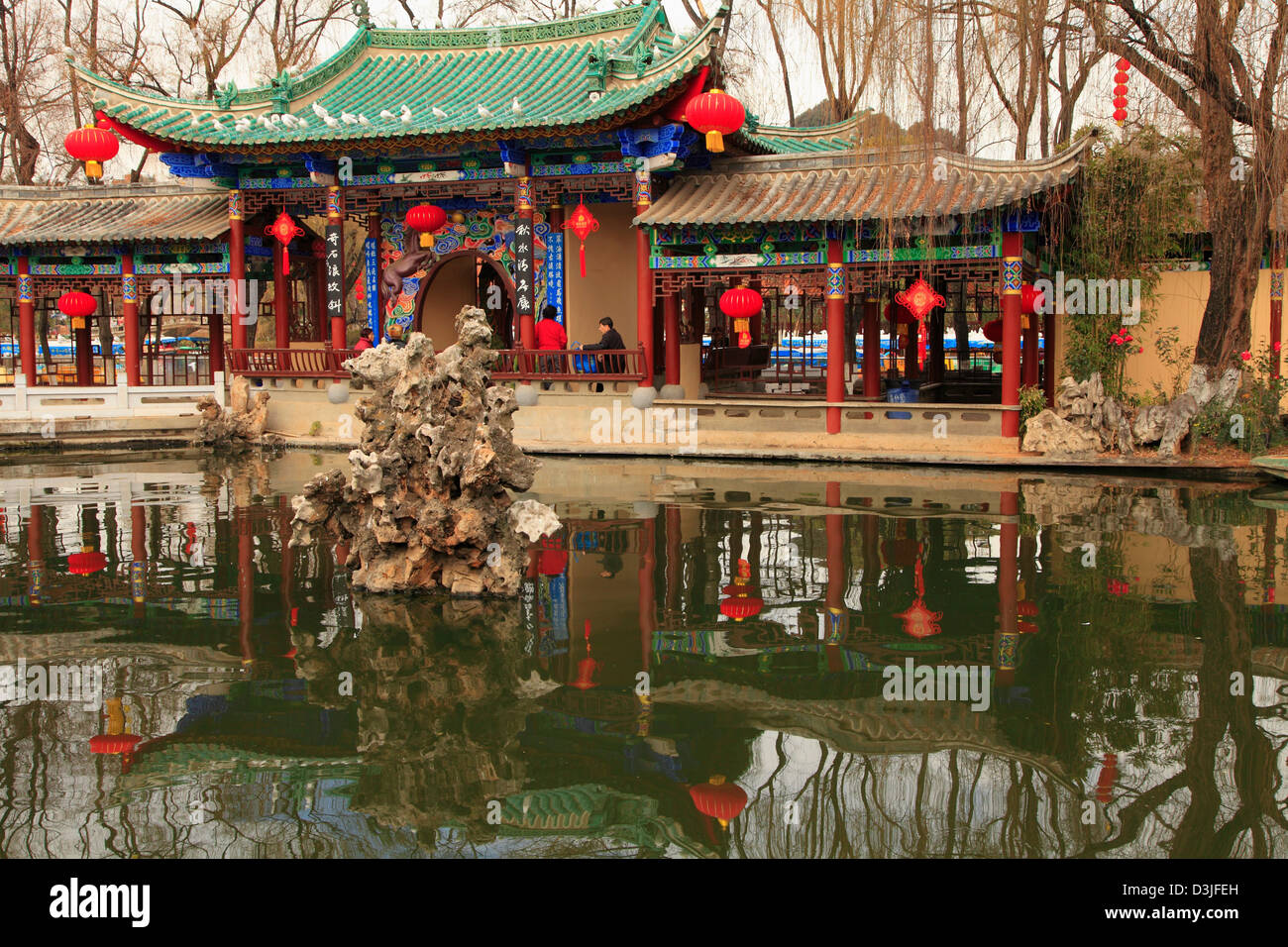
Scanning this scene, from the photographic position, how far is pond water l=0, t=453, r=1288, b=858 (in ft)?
13.8

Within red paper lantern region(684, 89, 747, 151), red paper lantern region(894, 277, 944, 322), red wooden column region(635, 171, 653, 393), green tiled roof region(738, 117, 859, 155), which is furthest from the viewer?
green tiled roof region(738, 117, 859, 155)

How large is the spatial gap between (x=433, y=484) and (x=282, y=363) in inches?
388

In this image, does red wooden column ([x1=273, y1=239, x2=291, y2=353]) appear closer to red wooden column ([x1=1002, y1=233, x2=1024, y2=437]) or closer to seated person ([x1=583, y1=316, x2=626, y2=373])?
seated person ([x1=583, y1=316, x2=626, y2=373])

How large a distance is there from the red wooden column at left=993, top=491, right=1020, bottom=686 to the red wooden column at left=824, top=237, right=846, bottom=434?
4212 mm

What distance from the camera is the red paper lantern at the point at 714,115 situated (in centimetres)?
1387

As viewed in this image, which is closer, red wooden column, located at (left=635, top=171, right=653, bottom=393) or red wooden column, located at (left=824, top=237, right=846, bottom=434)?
red wooden column, located at (left=824, top=237, right=846, bottom=434)

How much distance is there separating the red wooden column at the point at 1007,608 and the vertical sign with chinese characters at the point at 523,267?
803 centimetres

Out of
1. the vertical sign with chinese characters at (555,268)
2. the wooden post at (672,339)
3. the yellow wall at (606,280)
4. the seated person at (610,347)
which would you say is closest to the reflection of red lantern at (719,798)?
the seated person at (610,347)

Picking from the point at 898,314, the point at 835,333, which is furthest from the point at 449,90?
the point at 898,314

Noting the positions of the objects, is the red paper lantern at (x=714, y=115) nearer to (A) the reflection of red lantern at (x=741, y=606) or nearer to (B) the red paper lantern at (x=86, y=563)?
(A) the reflection of red lantern at (x=741, y=606)

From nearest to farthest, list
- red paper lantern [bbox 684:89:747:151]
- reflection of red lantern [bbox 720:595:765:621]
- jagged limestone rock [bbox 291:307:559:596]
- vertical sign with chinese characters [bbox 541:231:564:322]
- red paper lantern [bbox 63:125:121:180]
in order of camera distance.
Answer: reflection of red lantern [bbox 720:595:765:621], jagged limestone rock [bbox 291:307:559:596], red paper lantern [bbox 684:89:747:151], vertical sign with chinese characters [bbox 541:231:564:322], red paper lantern [bbox 63:125:121:180]

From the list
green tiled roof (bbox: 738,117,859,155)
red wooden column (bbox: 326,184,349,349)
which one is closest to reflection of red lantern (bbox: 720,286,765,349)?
green tiled roof (bbox: 738,117,859,155)
